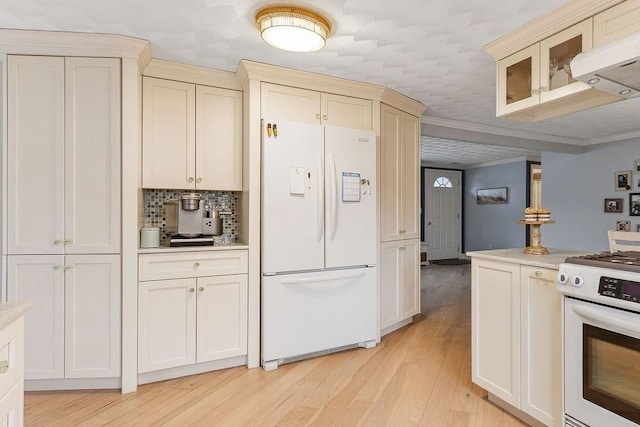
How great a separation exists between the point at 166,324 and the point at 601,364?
2417mm

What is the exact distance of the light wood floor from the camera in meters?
2.02

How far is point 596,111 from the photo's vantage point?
13.6 ft

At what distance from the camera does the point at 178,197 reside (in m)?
2.90

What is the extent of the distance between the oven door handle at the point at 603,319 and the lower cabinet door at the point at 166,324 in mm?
2220

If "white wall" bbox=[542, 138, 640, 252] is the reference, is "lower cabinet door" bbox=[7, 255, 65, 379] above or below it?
below

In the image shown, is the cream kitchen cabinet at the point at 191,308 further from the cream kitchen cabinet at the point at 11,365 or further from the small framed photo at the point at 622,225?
the small framed photo at the point at 622,225

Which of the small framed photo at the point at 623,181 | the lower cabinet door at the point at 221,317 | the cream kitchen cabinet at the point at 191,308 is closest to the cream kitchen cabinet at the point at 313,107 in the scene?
the cream kitchen cabinet at the point at 191,308

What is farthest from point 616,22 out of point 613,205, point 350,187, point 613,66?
point 613,205

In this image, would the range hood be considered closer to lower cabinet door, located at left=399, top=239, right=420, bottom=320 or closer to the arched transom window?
lower cabinet door, located at left=399, top=239, right=420, bottom=320

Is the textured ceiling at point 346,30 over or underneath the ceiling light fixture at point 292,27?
over

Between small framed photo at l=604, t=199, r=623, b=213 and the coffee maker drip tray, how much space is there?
238 inches

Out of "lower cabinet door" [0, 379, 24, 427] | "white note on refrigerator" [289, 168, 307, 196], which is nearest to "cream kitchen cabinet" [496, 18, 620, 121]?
"white note on refrigerator" [289, 168, 307, 196]

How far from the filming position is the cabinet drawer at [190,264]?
2410mm

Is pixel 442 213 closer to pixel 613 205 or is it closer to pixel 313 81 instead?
pixel 613 205
